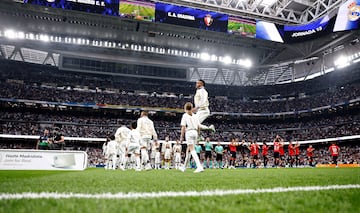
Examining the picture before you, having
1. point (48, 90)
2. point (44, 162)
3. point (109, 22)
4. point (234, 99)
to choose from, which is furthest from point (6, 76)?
point (234, 99)

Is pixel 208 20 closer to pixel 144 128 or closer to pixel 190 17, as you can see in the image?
pixel 190 17

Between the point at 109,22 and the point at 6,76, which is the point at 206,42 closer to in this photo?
the point at 109,22

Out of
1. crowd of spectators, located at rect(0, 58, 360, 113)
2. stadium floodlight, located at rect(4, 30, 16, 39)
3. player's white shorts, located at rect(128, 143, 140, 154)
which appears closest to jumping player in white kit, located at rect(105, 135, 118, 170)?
player's white shorts, located at rect(128, 143, 140, 154)

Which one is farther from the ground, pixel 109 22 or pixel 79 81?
pixel 109 22

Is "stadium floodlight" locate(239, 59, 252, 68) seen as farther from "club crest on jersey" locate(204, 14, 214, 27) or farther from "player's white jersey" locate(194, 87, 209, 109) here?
"player's white jersey" locate(194, 87, 209, 109)

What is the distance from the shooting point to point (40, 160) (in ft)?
39.4

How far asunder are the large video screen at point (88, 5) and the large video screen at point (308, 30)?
22623mm

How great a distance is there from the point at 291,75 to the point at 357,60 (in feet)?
38.6

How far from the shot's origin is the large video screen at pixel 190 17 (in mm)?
32969

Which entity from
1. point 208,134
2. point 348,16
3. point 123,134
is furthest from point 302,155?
point 123,134

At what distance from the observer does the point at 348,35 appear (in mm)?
35375

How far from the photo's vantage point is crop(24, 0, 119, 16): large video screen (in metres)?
29.3

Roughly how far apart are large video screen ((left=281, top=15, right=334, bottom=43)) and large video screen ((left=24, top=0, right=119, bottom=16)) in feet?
74.2

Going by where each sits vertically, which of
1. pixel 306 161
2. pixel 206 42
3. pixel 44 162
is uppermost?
pixel 206 42
